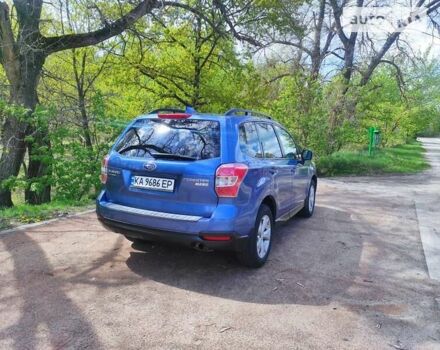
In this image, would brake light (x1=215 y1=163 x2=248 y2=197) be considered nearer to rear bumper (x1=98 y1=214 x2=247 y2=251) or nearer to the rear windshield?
the rear windshield

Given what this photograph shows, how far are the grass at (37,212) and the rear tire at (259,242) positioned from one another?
3652mm

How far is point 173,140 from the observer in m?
4.09

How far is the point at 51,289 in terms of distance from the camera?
3674 mm

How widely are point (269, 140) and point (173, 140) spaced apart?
1467mm

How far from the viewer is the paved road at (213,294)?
9.78ft

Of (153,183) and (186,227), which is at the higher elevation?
(153,183)

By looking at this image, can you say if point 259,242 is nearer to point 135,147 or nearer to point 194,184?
point 194,184

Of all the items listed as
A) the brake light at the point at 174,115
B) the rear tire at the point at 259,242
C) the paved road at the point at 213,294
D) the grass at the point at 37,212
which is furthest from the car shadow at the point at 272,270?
the grass at the point at 37,212

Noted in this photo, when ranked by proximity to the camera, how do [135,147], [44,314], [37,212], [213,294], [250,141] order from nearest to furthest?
[44,314] < [213,294] < [135,147] < [250,141] < [37,212]

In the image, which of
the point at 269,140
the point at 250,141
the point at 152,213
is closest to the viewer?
the point at 152,213

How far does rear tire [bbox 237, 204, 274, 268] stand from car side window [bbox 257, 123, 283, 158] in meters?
0.75

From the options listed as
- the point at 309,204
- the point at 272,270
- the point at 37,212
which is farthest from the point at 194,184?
the point at 37,212

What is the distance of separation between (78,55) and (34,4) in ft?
22.4

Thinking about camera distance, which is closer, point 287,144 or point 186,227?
point 186,227
